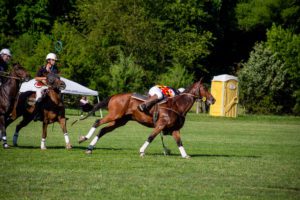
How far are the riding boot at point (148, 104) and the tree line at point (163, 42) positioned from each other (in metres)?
39.7

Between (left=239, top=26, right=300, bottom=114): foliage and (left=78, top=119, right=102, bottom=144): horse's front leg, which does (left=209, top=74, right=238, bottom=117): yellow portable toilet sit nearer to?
(left=239, top=26, right=300, bottom=114): foliage

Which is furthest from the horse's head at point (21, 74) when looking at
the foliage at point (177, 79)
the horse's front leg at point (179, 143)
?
the foliage at point (177, 79)

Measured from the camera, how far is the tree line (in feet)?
203

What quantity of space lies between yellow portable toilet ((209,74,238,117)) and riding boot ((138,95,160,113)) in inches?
1455

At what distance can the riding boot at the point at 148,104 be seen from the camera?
1952 cm

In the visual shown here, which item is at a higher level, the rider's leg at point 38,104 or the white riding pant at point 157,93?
the white riding pant at point 157,93

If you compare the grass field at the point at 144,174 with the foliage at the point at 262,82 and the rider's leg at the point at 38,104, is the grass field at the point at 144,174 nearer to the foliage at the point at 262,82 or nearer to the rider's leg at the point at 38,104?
the rider's leg at the point at 38,104

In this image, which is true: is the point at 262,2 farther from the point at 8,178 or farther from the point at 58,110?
the point at 8,178

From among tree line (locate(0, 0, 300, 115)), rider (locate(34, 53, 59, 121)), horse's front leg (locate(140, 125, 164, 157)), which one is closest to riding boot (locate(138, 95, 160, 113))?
horse's front leg (locate(140, 125, 164, 157))

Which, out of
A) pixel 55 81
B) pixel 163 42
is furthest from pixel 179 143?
pixel 163 42

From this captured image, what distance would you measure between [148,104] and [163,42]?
52723mm

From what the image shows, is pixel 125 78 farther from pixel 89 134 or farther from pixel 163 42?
pixel 89 134

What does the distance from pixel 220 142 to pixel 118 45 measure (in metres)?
42.3

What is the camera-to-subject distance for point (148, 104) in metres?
19.6
